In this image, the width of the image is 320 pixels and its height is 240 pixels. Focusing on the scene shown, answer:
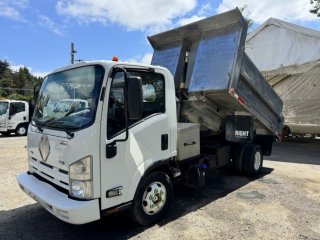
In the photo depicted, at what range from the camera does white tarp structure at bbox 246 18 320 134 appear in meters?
10.7

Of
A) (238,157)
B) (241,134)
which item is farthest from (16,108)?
(241,134)

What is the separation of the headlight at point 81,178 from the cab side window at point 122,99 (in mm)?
416

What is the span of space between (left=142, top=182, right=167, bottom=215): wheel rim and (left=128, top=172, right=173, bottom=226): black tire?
4 centimetres


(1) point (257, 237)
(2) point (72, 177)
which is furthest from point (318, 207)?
(2) point (72, 177)

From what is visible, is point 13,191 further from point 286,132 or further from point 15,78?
point 15,78

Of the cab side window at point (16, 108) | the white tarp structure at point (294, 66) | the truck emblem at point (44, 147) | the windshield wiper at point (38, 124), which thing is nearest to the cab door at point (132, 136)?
the truck emblem at point (44, 147)

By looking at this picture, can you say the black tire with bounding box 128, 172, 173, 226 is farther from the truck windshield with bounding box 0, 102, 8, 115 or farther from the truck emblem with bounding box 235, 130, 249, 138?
the truck windshield with bounding box 0, 102, 8, 115

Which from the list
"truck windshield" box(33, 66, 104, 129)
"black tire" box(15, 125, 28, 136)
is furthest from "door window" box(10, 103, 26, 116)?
"truck windshield" box(33, 66, 104, 129)

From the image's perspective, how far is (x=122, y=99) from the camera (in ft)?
9.75

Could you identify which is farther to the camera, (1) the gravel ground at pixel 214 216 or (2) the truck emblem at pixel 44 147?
(1) the gravel ground at pixel 214 216

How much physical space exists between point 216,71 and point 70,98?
266cm

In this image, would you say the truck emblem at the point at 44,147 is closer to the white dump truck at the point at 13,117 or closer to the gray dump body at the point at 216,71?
the gray dump body at the point at 216,71

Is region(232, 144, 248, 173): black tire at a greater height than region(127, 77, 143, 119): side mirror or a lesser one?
lesser

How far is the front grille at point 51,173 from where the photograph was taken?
283cm
